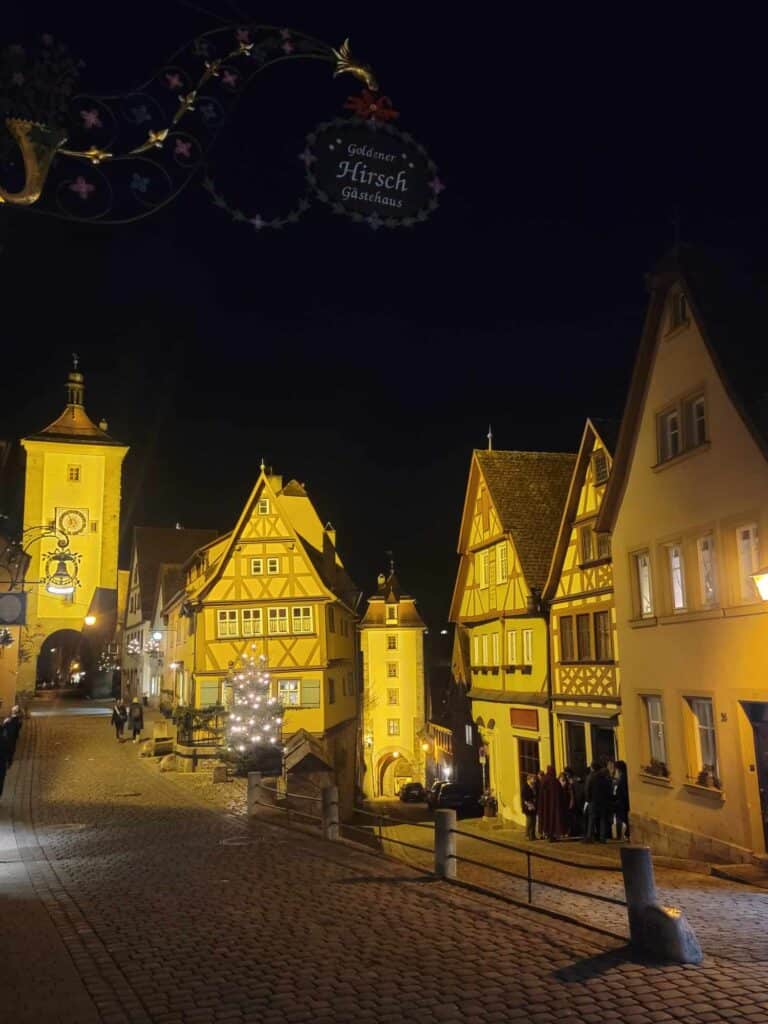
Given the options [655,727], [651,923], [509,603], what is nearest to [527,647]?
[509,603]

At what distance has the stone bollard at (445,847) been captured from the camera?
12.6m

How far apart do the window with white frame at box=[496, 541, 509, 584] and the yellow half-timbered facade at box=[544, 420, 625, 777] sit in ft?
8.94

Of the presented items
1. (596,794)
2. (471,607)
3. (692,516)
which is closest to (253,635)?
(471,607)

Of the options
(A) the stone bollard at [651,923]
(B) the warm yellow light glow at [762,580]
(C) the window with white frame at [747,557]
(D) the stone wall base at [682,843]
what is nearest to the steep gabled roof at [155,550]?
(D) the stone wall base at [682,843]

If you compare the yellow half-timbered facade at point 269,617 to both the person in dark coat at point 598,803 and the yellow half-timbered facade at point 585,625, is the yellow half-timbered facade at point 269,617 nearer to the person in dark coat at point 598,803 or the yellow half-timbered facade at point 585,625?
the yellow half-timbered facade at point 585,625

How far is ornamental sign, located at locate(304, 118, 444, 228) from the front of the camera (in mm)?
7785

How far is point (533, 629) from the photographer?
2611cm

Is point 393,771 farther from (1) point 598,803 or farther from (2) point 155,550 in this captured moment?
(1) point 598,803

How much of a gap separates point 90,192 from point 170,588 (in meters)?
41.1

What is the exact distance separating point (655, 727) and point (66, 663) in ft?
257

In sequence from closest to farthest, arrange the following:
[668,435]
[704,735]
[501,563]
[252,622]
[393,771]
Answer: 1. [704,735]
2. [668,435]
3. [501,563]
4. [252,622]
5. [393,771]

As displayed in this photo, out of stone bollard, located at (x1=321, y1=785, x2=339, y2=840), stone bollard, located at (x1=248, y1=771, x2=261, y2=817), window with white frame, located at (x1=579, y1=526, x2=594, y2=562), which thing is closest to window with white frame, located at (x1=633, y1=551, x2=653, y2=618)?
window with white frame, located at (x1=579, y1=526, x2=594, y2=562)

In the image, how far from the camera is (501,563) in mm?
28047

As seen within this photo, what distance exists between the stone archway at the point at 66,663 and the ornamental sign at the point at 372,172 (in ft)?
202
